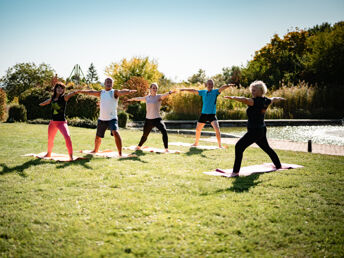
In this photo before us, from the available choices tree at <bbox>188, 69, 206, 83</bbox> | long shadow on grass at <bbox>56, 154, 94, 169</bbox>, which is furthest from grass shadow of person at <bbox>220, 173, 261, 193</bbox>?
tree at <bbox>188, 69, 206, 83</bbox>

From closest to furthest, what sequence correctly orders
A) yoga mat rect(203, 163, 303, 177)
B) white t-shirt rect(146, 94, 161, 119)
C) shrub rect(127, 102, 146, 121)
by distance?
A: yoga mat rect(203, 163, 303, 177)
white t-shirt rect(146, 94, 161, 119)
shrub rect(127, 102, 146, 121)

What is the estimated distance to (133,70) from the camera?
33.3 m

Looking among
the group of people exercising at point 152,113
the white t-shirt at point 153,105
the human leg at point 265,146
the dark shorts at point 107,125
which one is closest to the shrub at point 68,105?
the white t-shirt at point 153,105

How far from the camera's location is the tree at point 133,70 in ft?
109

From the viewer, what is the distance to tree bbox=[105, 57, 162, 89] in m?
33.1

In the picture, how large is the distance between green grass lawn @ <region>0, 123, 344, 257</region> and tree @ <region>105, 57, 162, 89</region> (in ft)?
92.3

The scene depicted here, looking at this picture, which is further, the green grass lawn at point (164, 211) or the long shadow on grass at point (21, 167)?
the long shadow on grass at point (21, 167)

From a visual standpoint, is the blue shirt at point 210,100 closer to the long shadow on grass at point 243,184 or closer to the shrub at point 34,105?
the long shadow on grass at point 243,184

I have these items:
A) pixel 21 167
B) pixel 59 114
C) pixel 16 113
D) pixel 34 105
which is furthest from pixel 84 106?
pixel 21 167

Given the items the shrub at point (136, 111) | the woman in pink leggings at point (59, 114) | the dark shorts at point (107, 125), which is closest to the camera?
the woman in pink leggings at point (59, 114)

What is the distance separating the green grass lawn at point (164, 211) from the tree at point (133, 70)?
92.3ft

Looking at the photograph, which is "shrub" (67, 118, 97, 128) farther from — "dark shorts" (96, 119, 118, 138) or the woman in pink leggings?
the woman in pink leggings

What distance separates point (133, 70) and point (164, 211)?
3125 centimetres

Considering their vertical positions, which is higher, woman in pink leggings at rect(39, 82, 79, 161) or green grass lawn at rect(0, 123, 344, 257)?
woman in pink leggings at rect(39, 82, 79, 161)
